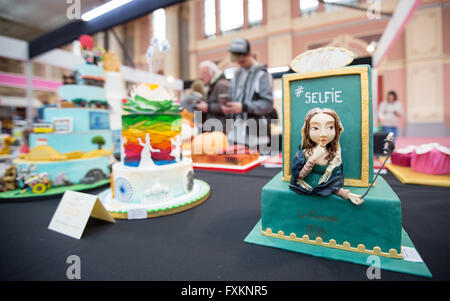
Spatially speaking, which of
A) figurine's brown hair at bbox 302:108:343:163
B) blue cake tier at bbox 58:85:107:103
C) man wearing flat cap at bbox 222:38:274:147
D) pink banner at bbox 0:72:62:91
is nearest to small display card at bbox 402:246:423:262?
figurine's brown hair at bbox 302:108:343:163

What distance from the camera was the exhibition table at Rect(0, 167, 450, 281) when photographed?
2.79 ft

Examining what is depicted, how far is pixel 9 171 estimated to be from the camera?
2.08 meters

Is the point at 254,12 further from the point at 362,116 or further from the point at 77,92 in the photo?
the point at 362,116

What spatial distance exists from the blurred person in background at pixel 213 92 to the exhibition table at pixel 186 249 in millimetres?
1666

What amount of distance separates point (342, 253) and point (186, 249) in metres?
0.66

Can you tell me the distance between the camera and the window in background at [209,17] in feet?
37.3

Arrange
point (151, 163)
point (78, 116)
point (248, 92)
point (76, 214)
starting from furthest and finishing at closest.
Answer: point (248, 92) < point (78, 116) < point (151, 163) < point (76, 214)

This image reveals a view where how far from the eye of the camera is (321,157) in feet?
3.30

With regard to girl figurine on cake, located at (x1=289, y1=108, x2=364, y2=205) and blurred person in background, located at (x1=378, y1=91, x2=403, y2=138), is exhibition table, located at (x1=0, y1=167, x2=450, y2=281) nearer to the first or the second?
girl figurine on cake, located at (x1=289, y1=108, x2=364, y2=205)

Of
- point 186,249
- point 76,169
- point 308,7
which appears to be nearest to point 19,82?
point 76,169

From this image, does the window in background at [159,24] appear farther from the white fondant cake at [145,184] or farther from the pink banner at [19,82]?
the white fondant cake at [145,184]

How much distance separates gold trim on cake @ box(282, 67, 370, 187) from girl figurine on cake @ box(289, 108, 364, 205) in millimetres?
126
